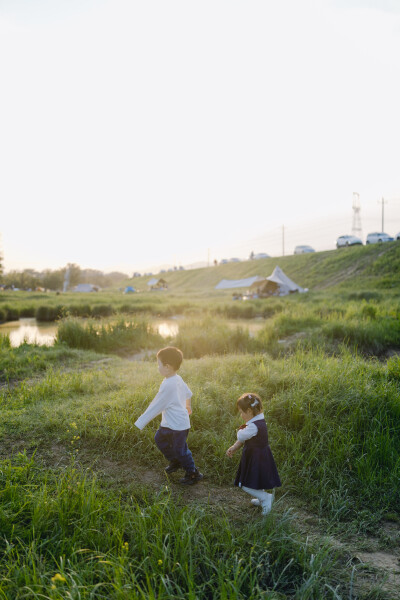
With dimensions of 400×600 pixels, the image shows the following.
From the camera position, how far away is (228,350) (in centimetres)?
984

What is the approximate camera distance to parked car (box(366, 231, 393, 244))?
4212 cm

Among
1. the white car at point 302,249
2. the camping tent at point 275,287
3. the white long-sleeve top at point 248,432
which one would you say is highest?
the white car at point 302,249

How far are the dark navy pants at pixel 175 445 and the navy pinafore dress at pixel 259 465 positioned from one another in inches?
22.2

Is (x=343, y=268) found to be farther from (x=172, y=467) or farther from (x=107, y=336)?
(x=172, y=467)

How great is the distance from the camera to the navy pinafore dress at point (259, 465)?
3293 millimetres

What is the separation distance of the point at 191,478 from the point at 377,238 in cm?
4364

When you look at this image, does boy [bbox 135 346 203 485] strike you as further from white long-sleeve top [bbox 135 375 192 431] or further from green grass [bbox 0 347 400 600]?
green grass [bbox 0 347 400 600]

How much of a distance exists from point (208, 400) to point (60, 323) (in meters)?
7.37

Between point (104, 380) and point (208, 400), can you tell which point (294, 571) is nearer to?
point (208, 400)

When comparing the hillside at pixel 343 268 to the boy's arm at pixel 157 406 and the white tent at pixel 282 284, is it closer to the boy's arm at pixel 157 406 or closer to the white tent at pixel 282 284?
the white tent at pixel 282 284

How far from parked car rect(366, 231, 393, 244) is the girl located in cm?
4259

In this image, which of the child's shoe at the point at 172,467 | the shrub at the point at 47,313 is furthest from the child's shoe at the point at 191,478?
the shrub at the point at 47,313

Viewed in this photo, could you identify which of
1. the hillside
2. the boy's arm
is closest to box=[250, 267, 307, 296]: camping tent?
the hillside

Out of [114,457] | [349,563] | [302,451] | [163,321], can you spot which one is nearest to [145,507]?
[114,457]
